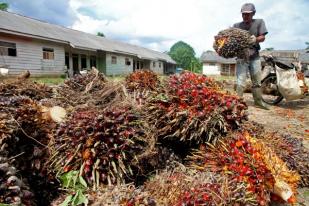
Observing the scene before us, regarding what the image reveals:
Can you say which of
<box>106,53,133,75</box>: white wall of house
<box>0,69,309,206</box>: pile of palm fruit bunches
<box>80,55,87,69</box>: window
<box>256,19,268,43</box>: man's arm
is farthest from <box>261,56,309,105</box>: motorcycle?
<box>106,53,133,75</box>: white wall of house

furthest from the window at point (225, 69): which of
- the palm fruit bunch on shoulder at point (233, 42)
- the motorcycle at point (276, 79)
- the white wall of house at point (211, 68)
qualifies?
the palm fruit bunch on shoulder at point (233, 42)

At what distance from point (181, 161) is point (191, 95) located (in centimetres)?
62

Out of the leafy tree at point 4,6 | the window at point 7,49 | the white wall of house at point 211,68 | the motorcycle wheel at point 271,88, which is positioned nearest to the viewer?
the motorcycle wheel at point 271,88

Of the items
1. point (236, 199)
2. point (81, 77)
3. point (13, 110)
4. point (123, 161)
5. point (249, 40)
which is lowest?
point (236, 199)

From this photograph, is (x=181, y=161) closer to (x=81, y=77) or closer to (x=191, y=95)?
(x=191, y=95)

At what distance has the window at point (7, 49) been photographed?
17.4 m

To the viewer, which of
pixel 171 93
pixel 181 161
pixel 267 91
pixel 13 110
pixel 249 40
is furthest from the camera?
pixel 267 91

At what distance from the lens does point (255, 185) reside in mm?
2250

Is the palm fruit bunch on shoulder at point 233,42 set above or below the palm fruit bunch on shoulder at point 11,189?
above

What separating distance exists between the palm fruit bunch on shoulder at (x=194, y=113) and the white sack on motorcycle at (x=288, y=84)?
505cm

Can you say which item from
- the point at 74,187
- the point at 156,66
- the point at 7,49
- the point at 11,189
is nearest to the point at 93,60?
the point at 7,49

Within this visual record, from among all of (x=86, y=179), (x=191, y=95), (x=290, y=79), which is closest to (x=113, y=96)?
(x=191, y=95)

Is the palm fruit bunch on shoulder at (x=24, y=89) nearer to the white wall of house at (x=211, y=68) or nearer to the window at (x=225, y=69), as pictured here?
the window at (x=225, y=69)

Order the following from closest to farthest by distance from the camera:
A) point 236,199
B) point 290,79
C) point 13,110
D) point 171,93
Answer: point 236,199
point 13,110
point 171,93
point 290,79
